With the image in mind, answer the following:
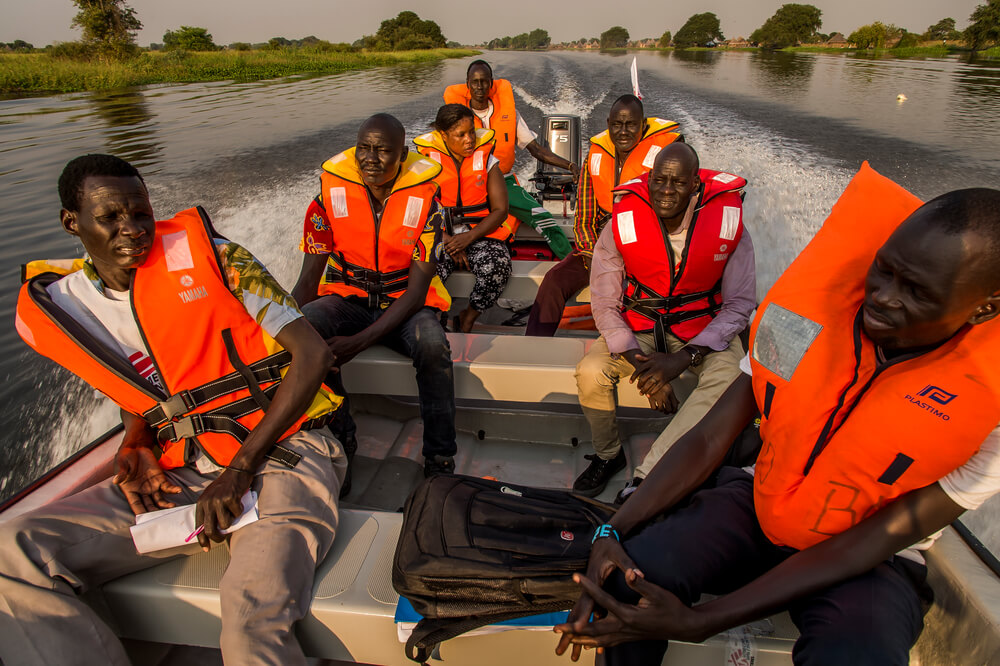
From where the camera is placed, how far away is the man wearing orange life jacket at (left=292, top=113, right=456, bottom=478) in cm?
211

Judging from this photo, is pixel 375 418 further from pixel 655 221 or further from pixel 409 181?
pixel 655 221

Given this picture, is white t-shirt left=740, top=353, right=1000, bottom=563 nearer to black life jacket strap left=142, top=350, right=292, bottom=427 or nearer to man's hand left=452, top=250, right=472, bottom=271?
black life jacket strap left=142, top=350, right=292, bottom=427

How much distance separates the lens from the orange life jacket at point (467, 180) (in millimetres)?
3182

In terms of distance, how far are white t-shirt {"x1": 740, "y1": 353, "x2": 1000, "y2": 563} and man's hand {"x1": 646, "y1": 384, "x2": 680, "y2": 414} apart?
88 cm

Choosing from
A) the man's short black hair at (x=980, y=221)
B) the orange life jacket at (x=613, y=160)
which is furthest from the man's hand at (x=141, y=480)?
the orange life jacket at (x=613, y=160)

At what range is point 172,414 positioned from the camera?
55.6 inches

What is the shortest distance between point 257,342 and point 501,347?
3.22 ft

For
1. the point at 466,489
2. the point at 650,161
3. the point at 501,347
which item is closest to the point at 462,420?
the point at 501,347

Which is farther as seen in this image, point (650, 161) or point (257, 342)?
point (650, 161)

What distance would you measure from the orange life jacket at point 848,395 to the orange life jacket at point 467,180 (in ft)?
7.00

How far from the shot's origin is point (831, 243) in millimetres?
1163

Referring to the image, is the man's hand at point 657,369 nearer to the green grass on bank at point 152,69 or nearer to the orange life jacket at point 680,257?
the orange life jacket at point 680,257

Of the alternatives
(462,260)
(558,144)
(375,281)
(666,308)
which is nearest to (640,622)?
(666,308)

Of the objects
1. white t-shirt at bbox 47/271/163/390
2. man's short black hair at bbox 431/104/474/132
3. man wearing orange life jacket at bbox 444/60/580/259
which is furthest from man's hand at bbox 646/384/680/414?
man wearing orange life jacket at bbox 444/60/580/259
